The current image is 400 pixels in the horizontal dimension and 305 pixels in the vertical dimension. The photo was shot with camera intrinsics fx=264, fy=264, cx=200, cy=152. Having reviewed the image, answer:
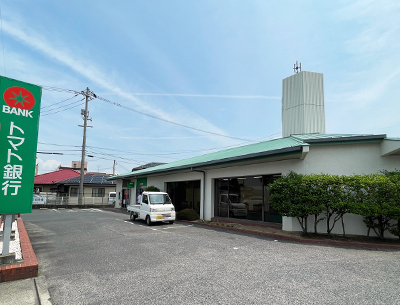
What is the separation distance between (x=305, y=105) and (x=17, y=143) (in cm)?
1432

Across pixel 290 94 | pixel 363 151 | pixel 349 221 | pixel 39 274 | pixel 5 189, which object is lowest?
pixel 39 274

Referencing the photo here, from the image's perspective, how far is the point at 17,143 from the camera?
610 centimetres

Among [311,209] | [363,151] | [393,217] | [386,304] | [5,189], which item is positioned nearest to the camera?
[386,304]

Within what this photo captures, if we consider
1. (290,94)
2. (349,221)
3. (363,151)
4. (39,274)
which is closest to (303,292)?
(39,274)

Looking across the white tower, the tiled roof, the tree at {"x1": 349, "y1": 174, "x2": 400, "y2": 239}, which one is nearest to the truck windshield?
the white tower

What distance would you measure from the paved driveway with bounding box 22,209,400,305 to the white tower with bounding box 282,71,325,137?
8632 millimetres

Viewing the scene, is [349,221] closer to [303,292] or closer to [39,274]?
[303,292]

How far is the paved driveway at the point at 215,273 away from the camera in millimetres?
4500

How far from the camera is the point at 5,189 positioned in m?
5.91

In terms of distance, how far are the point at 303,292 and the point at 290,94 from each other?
544 inches

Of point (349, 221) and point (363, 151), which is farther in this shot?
point (363, 151)

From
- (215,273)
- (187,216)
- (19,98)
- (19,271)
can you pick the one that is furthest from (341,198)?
(19,98)

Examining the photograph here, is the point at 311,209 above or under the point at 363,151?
under

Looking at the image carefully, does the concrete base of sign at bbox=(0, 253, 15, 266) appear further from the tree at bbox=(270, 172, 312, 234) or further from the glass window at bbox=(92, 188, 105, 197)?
the glass window at bbox=(92, 188, 105, 197)
